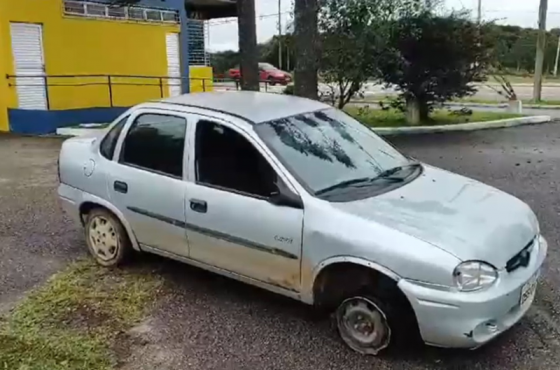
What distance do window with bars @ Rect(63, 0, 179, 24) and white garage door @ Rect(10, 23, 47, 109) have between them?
1.23 m

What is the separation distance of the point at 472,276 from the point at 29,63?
14580 millimetres

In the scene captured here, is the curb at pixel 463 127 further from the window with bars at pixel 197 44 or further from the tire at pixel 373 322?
the window with bars at pixel 197 44

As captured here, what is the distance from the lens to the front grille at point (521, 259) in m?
3.62

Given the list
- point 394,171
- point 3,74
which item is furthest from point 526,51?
point 394,171

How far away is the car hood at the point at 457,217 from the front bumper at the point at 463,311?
0.58 ft

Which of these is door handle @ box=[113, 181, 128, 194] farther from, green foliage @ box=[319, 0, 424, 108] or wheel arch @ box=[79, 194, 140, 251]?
green foliage @ box=[319, 0, 424, 108]

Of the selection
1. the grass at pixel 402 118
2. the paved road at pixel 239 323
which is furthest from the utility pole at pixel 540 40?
the paved road at pixel 239 323

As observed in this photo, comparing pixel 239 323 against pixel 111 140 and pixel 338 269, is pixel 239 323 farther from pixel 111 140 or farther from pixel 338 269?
pixel 111 140

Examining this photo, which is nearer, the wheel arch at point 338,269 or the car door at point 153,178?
the wheel arch at point 338,269

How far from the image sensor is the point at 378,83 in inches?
563

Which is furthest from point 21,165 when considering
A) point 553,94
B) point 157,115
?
point 553,94

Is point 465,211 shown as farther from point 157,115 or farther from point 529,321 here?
point 157,115

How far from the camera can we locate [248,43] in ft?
37.0

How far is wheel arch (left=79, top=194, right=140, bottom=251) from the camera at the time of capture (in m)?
5.14
